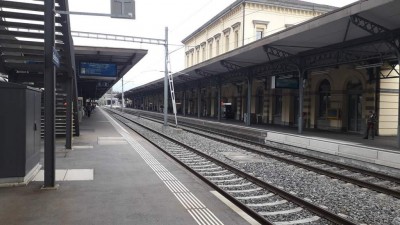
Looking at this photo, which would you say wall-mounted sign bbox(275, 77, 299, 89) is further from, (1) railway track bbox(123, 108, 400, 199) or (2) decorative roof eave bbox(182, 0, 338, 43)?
(2) decorative roof eave bbox(182, 0, 338, 43)

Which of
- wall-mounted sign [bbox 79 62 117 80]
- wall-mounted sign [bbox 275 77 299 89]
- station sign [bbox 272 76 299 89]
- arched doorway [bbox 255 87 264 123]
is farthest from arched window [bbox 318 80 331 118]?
wall-mounted sign [bbox 79 62 117 80]

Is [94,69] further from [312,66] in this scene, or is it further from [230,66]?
[312,66]

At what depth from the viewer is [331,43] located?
1941 cm

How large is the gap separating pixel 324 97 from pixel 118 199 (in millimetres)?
22783

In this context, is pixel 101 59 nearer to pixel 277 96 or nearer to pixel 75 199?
pixel 277 96

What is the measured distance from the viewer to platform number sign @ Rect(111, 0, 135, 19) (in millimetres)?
8945

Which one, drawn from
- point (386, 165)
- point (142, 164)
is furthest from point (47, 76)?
point (386, 165)

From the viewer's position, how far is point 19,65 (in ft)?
40.2

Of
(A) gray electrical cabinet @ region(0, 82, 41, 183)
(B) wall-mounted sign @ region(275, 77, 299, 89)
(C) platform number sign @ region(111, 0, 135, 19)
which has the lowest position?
(A) gray electrical cabinet @ region(0, 82, 41, 183)

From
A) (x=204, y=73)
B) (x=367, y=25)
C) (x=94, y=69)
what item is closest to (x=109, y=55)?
(x=94, y=69)

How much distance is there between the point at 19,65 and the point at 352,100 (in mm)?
19107

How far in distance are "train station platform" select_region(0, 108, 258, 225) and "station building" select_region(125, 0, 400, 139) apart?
8.91 m

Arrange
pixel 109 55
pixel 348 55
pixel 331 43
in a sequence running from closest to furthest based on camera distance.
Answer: pixel 331 43, pixel 348 55, pixel 109 55

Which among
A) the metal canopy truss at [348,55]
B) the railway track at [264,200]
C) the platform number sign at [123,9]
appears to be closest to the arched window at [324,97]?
the metal canopy truss at [348,55]
